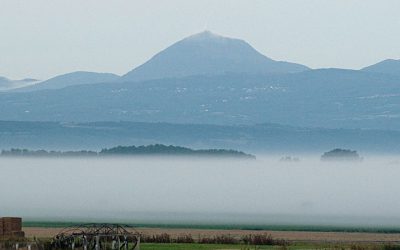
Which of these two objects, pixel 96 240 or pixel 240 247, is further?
pixel 240 247

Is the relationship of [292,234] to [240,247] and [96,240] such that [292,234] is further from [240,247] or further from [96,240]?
[96,240]

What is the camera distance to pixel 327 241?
191ft

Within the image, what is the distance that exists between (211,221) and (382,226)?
1068cm

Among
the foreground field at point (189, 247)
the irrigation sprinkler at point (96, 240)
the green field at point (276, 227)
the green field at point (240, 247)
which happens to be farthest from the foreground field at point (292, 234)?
the irrigation sprinkler at point (96, 240)

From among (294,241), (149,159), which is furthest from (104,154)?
(294,241)

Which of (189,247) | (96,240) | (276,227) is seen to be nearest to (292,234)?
(276,227)

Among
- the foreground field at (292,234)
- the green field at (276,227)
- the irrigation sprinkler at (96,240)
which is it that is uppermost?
the green field at (276,227)

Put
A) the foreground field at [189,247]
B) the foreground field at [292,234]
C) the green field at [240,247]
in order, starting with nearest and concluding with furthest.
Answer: the green field at [240,247], the foreground field at [189,247], the foreground field at [292,234]

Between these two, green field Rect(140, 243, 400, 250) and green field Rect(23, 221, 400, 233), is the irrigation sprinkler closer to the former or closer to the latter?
green field Rect(140, 243, 400, 250)

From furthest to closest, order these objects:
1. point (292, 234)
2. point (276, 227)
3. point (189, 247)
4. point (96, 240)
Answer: point (276, 227), point (292, 234), point (189, 247), point (96, 240)

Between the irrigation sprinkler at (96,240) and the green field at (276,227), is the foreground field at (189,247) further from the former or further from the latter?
the green field at (276,227)

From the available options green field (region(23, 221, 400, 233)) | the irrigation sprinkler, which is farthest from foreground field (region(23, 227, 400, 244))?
the irrigation sprinkler

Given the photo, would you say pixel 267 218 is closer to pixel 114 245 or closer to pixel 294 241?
pixel 294 241

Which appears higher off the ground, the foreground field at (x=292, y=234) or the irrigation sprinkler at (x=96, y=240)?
the foreground field at (x=292, y=234)
